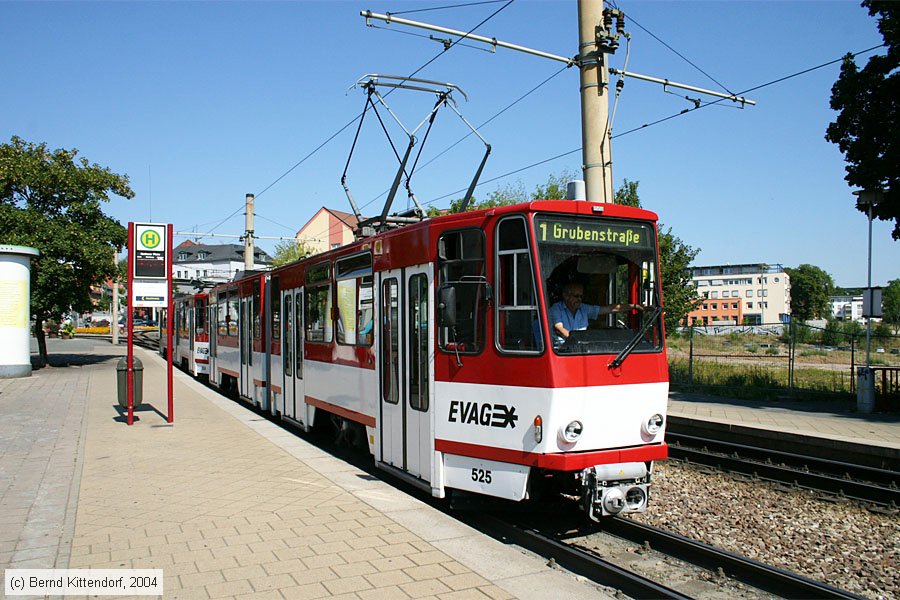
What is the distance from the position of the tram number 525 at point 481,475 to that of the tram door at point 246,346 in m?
9.64

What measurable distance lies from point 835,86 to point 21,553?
17396 millimetres

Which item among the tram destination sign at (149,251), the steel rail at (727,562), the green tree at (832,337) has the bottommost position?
the steel rail at (727,562)

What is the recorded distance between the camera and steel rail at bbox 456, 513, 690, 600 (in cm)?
512

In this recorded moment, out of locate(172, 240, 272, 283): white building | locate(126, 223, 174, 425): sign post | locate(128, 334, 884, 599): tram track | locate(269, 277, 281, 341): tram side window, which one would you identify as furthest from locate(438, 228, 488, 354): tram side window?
locate(172, 240, 272, 283): white building

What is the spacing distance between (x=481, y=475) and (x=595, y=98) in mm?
7354

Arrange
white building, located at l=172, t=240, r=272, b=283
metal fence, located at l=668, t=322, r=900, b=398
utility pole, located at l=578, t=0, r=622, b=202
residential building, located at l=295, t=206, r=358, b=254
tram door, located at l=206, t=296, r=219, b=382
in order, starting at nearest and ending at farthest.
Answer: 1. utility pole, located at l=578, t=0, r=622, b=202
2. metal fence, located at l=668, t=322, r=900, b=398
3. tram door, located at l=206, t=296, r=219, b=382
4. residential building, located at l=295, t=206, r=358, b=254
5. white building, located at l=172, t=240, r=272, b=283

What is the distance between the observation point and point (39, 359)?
2916cm

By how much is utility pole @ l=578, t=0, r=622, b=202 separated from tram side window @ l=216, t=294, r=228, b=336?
10.5 meters

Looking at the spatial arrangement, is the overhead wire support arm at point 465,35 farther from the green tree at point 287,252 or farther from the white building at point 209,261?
the white building at point 209,261

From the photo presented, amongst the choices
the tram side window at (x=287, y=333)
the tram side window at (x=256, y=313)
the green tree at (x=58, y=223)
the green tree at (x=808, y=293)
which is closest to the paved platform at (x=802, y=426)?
the tram side window at (x=287, y=333)

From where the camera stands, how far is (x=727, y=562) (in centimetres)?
590

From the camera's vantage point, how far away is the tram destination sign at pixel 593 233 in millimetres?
6380

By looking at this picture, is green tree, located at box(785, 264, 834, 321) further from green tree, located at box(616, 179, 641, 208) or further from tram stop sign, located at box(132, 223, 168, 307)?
tram stop sign, located at box(132, 223, 168, 307)

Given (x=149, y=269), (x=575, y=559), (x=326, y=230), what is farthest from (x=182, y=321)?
(x=326, y=230)
